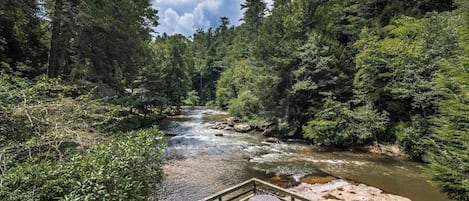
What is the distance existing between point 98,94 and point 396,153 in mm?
15308

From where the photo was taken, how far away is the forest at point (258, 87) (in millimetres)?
5012

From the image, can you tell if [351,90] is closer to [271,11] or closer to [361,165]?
[361,165]

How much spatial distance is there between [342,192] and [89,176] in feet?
25.3

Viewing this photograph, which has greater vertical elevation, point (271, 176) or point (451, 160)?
point (451, 160)

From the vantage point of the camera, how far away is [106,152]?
193 inches

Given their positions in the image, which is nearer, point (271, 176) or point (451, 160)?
point (451, 160)

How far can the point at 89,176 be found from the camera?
4.31 meters

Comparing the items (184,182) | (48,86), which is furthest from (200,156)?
(48,86)

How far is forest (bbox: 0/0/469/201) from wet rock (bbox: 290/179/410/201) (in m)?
1.82

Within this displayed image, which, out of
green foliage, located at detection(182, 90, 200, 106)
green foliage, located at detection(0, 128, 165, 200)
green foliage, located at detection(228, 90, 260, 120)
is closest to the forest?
green foliage, located at detection(0, 128, 165, 200)

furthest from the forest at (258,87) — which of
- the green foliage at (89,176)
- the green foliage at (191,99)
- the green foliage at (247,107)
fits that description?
the green foliage at (191,99)

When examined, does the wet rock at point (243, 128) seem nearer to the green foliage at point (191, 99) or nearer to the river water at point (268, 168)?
the river water at point (268, 168)

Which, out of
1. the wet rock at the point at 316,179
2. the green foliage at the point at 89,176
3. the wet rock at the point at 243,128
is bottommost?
the wet rock at the point at 316,179

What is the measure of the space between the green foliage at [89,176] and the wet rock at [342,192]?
5.39 m
